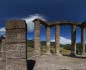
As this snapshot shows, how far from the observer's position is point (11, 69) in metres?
11.8

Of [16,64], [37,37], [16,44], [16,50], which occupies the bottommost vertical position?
[16,64]

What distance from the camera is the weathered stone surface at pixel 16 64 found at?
11664 mm

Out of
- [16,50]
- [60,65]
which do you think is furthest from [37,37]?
[16,50]

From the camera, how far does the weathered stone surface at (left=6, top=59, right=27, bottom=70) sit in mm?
11664

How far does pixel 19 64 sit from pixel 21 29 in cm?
Answer: 151

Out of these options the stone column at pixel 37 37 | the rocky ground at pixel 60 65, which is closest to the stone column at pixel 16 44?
the rocky ground at pixel 60 65

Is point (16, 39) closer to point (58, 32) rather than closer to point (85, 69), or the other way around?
point (85, 69)

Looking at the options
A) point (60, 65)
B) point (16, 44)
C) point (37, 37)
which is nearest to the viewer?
point (16, 44)

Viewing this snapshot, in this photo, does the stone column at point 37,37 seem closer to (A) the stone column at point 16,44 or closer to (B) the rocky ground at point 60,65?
(B) the rocky ground at point 60,65

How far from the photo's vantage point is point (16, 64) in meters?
11.7

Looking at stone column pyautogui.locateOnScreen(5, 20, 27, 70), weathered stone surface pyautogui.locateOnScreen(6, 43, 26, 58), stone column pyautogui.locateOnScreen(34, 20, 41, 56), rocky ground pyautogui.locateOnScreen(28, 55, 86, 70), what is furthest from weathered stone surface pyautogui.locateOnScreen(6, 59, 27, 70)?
stone column pyautogui.locateOnScreen(34, 20, 41, 56)

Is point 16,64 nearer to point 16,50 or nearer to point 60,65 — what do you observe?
point 16,50

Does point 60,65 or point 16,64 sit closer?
point 16,64

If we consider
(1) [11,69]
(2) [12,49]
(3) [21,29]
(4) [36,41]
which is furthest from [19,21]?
(4) [36,41]
